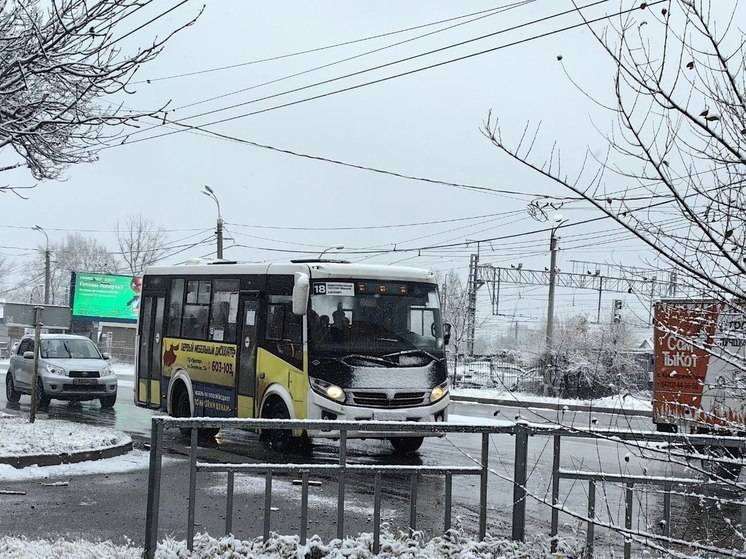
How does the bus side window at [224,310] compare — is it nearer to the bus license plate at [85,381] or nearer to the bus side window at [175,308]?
the bus side window at [175,308]

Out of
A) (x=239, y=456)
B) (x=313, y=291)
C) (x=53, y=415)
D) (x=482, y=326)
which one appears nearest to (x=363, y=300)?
(x=313, y=291)

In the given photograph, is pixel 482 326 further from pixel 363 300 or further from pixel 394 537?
pixel 394 537

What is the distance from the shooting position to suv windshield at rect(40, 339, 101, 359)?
2286 centimetres

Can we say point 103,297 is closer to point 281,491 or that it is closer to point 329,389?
point 329,389

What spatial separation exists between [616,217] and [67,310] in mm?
15149

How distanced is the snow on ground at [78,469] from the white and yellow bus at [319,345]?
87.7 inches

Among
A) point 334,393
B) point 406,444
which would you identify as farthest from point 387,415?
point 406,444

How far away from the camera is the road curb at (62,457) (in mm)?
12094

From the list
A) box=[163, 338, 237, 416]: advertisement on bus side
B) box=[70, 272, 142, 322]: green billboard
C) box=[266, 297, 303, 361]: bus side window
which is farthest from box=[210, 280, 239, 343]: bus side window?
box=[70, 272, 142, 322]: green billboard

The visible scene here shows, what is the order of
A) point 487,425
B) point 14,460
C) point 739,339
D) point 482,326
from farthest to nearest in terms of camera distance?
point 482,326 < point 14,460 < point 487,425 < point 739,339

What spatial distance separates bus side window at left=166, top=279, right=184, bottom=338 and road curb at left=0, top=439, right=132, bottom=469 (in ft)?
13.7

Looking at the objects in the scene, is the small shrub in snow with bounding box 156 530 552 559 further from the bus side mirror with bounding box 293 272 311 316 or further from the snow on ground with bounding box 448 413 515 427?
the bus side mirror with bounding box 293 272 311 316

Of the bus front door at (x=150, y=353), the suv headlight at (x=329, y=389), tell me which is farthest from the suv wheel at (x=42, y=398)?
the suv headlight at (x=329, y=389)

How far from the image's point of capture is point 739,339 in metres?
4.23
